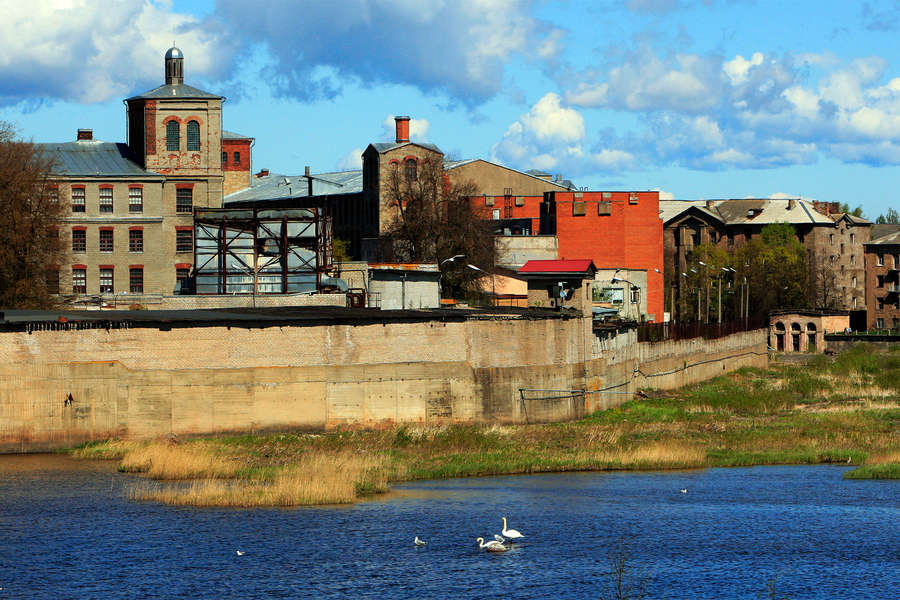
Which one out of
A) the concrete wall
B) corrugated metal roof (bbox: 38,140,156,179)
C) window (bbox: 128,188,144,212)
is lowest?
the concrete wall

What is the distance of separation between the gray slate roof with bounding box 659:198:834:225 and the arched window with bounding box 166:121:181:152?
258 ft

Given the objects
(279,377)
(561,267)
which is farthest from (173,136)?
(279,377)

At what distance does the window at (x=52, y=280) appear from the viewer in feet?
255

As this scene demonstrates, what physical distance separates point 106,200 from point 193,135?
6.99m

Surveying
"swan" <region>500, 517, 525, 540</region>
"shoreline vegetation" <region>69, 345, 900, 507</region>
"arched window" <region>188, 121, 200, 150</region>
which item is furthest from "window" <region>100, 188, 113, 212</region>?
"swan" <region>500, 517, 525, 540</region>

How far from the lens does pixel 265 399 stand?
5288 centimetres

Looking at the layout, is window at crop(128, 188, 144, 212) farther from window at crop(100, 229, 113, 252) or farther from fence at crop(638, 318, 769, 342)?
fence at crop(638, 318, 769, 342)

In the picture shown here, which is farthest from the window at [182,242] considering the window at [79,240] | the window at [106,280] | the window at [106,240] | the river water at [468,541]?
the river water at [468,541]

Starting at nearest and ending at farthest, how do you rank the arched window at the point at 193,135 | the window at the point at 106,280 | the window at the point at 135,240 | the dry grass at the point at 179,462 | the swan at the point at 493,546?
the swan at the point at 493,546 < the dry grass at the point at 179,462 < the window at the point at 106,280 < the window at the point at 135,240 < the arched window at the point at 193,135

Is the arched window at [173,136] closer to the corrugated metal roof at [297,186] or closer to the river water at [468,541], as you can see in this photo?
the corrugated metal roof at [297,186]

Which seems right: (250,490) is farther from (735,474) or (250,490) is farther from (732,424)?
(732,424)

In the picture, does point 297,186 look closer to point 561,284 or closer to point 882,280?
point 561,284

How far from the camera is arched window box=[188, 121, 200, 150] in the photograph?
86812mm

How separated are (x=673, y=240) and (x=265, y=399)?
10494 centimetres
